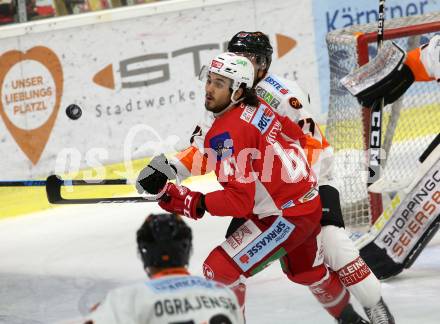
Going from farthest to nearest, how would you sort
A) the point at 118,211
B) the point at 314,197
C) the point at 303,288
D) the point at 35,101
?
the point at 35,101 < the point at 118,211 < the point at 303,288 < the point at 314,197

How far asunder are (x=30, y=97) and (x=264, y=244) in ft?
13.3

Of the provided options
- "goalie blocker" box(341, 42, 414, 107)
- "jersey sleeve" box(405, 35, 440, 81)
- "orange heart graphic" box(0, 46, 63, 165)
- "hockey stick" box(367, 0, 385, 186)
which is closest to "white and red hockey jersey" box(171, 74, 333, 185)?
"goalie blocker" box(341, 42, 414, 107)

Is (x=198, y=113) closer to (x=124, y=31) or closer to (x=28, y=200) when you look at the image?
(x=124, y=31)

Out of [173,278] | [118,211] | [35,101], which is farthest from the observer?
[35,101]

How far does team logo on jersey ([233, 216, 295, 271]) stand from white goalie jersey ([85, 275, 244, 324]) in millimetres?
1226

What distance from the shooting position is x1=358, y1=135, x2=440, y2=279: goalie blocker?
5051mm

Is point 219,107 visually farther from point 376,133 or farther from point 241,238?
point 376,133

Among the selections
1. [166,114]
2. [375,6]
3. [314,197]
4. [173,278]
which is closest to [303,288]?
[314,197]

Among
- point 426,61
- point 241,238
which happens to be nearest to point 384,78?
point 426,61

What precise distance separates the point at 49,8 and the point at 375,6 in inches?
93.8

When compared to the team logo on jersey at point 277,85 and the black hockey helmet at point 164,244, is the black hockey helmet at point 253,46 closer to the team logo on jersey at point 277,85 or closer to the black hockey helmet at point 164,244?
the team logo on jersey at point 277,85

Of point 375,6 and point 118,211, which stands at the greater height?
point 375,6

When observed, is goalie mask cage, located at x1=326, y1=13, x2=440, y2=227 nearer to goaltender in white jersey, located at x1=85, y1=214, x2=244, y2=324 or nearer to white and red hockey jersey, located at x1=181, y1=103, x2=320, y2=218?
white and red hockey jersey, located at x1=181, y1=103, x2=320, y2=218

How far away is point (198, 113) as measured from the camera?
787 centimetres
